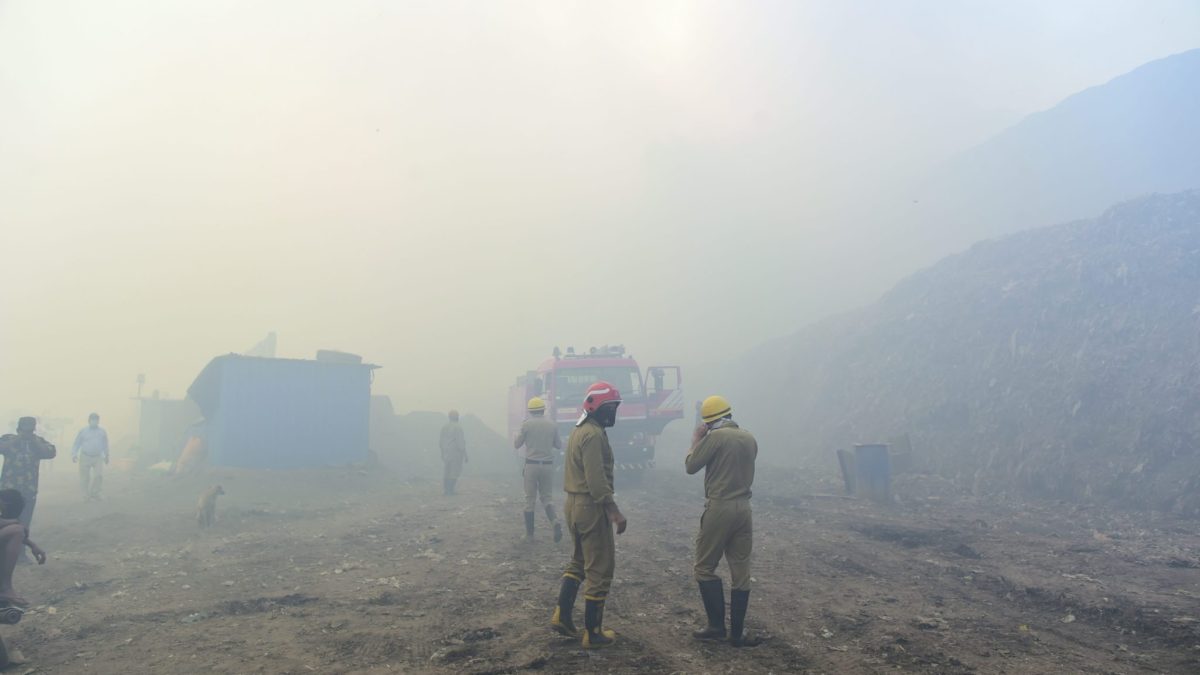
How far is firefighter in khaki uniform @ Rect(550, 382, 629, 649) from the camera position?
15.6ft

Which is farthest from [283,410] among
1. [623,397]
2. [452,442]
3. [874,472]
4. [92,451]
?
[874,472]

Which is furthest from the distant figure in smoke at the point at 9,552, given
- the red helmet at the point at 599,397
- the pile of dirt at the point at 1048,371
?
the pile of dirt at the point at 1048,371

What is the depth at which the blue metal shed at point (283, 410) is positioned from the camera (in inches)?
646

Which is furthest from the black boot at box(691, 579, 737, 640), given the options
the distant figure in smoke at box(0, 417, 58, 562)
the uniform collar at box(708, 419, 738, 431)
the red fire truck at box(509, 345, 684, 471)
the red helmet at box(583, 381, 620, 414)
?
the red fire truck at box(509, 345, 684, 471)

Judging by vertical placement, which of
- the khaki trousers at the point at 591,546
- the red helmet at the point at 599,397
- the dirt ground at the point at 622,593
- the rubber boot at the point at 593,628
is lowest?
the dirt ground at the point at 622,593

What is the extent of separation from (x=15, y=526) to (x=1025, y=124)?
87773 millimetres

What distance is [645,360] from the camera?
49.1 m

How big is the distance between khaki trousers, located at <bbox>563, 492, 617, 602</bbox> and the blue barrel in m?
9.55

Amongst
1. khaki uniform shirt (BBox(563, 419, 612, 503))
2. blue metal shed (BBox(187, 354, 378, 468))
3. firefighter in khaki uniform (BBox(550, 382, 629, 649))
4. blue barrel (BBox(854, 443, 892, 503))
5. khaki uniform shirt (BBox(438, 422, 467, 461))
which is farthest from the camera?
blue metal shed (BBox(187, 354, 378, 468))

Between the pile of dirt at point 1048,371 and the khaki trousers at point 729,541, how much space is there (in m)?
10.1

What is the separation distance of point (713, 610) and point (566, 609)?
1080 mm

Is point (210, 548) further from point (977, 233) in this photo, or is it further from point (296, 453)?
point (977, 233)

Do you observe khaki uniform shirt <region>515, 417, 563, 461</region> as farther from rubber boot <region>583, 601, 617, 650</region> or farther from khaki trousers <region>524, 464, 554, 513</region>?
rubber boot <region>583, 601, 617, 650</region>

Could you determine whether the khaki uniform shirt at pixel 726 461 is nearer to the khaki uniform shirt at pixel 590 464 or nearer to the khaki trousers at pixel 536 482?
the khaki uniform shirt at pixel 590 464
